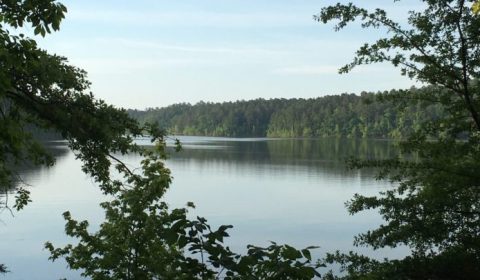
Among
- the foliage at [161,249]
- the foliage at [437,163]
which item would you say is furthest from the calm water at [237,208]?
the foliage at [161,249]

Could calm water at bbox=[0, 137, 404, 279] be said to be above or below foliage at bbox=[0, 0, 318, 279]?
below

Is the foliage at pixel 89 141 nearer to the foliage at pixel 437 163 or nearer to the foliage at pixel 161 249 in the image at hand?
the foliage at pixel 161 249

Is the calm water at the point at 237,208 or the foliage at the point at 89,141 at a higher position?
the foliage at the point at 89,141

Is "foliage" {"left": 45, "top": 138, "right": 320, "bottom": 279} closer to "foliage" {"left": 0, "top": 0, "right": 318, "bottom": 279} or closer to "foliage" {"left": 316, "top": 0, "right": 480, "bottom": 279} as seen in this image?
"foliage" {"left": 0, "top": 0, "right": 318, "bottom": 279}

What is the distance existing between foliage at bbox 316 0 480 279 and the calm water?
178cm

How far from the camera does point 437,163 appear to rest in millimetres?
8211

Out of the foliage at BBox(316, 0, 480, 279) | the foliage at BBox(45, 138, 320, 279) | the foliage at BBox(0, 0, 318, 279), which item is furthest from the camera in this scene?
the foliage at BBox(316, 0, 480, 279)

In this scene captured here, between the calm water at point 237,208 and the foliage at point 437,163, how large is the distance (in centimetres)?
178

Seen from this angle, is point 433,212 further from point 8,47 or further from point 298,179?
point 298,179

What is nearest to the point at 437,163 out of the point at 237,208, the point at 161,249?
the point at 161,249

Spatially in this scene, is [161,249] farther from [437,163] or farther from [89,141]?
[437,163]

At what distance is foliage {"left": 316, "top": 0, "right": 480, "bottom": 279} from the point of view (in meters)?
7.89

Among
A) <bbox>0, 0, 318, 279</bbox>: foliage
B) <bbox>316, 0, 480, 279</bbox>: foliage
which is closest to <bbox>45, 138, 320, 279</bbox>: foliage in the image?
<bbox>0, 0, 318, 279</bbox>: foliage

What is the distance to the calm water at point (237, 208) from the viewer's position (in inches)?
870
